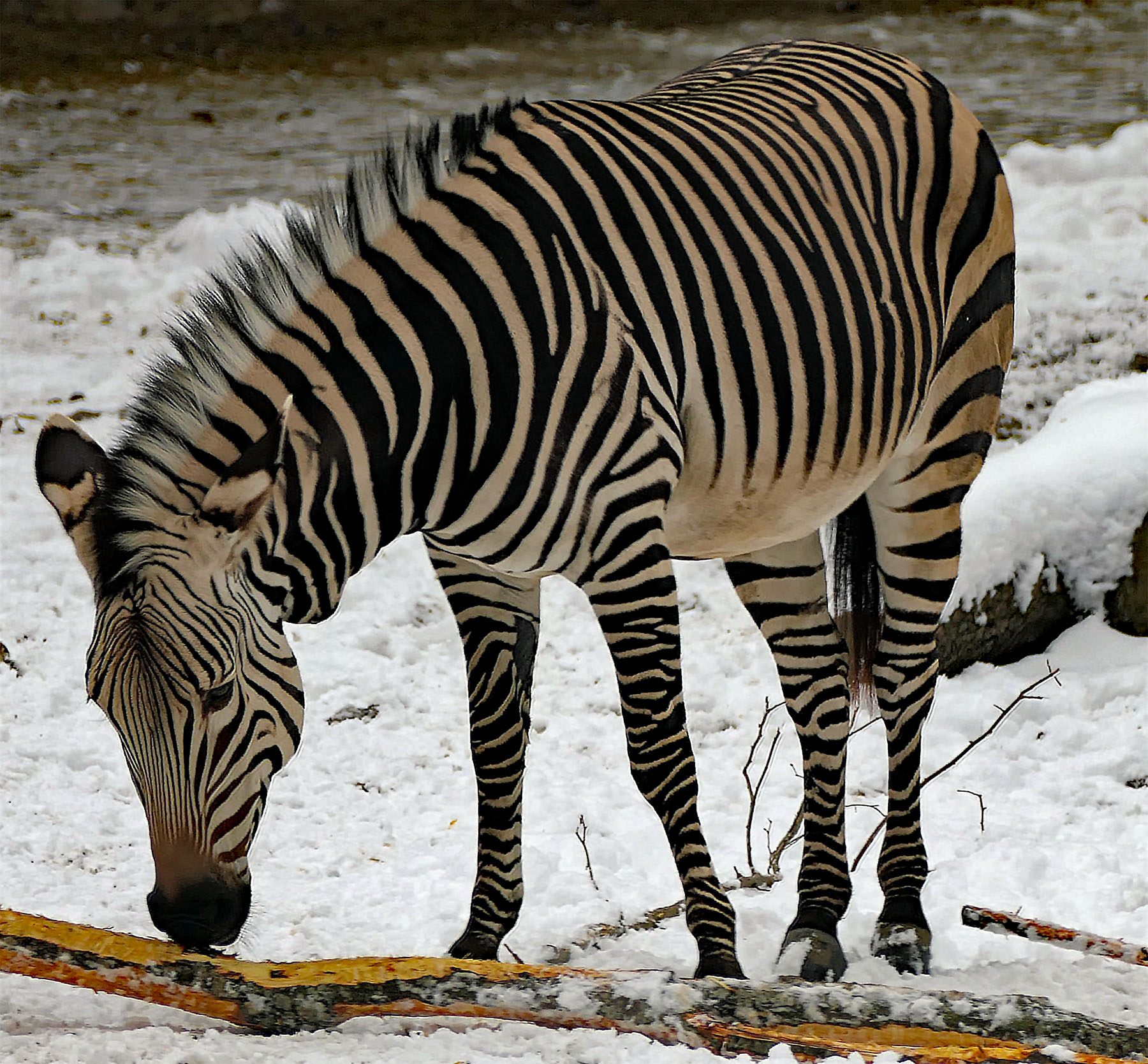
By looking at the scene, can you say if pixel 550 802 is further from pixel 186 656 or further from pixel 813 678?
pixel 186 656

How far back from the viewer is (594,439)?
2.78m

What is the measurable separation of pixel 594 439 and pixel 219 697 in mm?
944

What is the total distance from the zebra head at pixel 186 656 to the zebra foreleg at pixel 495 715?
3.02 feet

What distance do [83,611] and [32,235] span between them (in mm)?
4726

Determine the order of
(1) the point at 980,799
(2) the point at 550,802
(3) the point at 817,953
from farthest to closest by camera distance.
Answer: (2) the point at 550,802 < (1) the point at 980,799 < (3) the point at 817,953

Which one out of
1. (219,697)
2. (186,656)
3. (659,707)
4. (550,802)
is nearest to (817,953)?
(659,707)

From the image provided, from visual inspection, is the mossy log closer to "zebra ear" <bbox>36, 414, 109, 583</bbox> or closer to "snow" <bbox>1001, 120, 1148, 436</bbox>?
"snow" <bbox>1001, 120, 1148, 436</bbox>

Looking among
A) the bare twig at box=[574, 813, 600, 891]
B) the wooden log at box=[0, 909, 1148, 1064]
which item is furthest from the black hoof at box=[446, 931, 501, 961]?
the wooden log at box=[0, 909, 1148, 1064]

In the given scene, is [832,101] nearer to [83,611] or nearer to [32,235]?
[83,611]

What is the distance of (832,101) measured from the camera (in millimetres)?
3543

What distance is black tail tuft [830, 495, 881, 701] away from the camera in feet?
13.0

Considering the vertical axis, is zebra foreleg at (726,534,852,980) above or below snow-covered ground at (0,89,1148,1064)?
above

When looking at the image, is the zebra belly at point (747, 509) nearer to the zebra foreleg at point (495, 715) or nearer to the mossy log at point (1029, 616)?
the zebra foreleg at point (495, 715)

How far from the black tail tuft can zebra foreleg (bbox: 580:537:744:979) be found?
106cm
